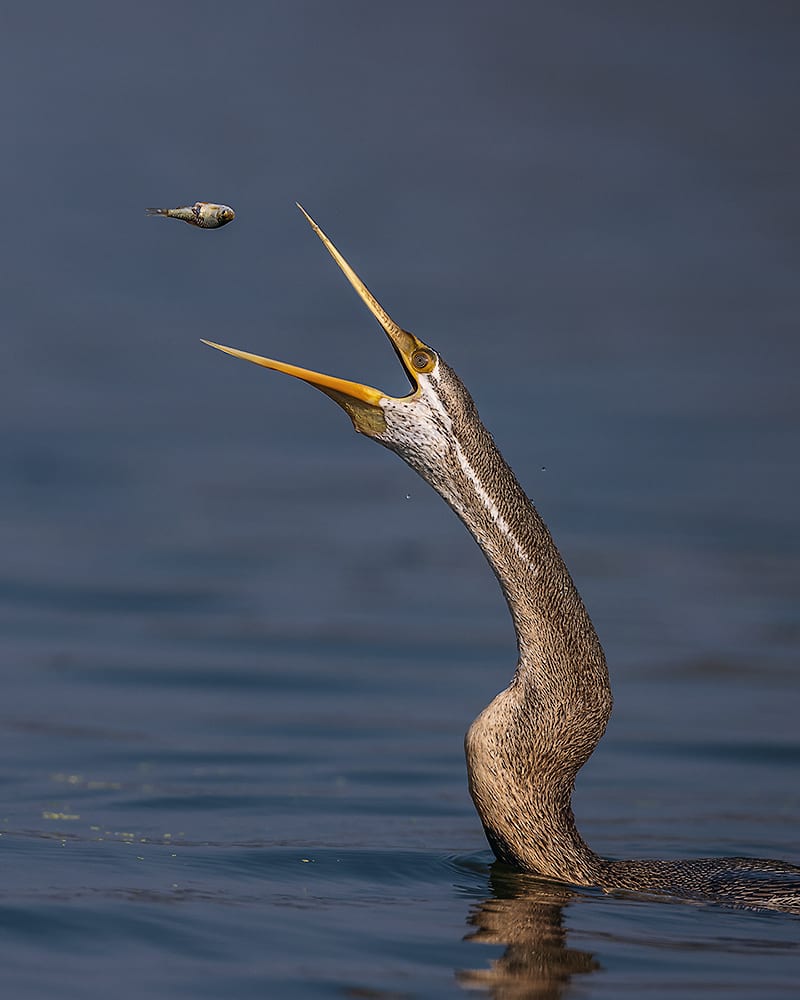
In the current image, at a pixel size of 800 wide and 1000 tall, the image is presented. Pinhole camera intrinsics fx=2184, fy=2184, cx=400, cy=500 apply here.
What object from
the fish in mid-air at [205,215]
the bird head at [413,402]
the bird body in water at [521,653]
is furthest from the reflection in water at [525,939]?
the fish in mid-air at [205,215]

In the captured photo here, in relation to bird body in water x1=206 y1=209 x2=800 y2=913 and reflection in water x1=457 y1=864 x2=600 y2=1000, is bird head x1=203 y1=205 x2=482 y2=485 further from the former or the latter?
reflection in water x1=457 y1=864 x2=600 y2=1000

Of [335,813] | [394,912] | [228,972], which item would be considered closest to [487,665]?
[335,813]

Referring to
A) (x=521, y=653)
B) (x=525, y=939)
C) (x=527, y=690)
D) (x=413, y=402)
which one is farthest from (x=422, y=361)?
(x=525, y=939)

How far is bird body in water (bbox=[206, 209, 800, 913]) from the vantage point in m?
7.62

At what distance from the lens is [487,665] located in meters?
12.9

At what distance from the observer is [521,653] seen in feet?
25.5

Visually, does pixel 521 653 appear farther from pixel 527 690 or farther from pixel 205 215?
pixel 205 215

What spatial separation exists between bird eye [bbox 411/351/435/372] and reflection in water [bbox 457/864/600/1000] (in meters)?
1.82

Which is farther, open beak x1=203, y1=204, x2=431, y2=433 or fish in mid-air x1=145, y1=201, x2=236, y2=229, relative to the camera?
fish in mid-air x1=145, y1=201, x2=236, y2=229

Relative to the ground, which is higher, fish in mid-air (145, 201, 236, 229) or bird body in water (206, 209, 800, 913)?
fish in mid-air (145, 201, 236, 229)

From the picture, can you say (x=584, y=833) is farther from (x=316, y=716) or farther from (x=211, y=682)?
(x=211, y=682)

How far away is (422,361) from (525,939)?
2.06 meters

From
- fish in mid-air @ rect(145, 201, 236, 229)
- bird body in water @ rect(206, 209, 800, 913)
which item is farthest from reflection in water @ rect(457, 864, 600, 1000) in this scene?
fish in mid-air @ rect(145, 201, 236, 229)

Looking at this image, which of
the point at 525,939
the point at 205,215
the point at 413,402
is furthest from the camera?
the point at 205,215
